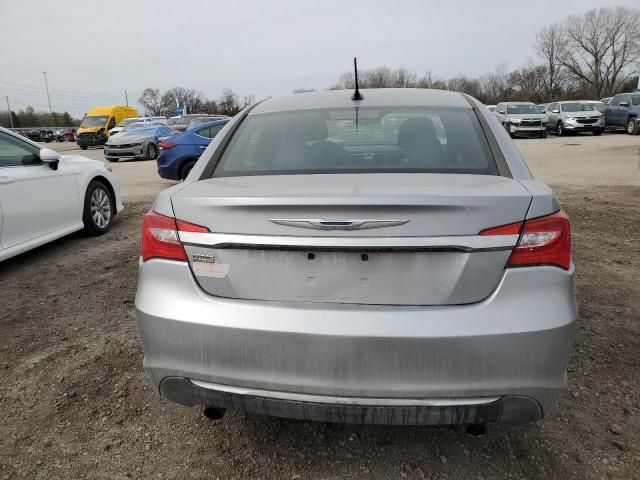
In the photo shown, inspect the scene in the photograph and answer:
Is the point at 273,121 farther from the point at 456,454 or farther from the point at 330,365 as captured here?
the point at 456,454

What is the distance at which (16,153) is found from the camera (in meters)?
5.07

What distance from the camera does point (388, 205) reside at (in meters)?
1.76

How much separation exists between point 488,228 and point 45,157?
504 cm

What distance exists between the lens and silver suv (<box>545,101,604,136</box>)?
79.9 ft

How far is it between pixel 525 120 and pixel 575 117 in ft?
7.76

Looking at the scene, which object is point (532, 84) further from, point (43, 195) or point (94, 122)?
point (43, 195)

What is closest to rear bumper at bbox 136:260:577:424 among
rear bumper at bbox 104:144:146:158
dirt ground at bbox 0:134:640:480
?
dirt ground at bbox 0:134:640:480

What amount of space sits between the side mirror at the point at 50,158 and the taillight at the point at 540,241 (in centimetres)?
501

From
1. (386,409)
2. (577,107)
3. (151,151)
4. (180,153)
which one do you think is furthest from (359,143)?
(577,107)

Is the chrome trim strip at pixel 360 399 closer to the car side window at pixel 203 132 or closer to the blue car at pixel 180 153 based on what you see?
the blue car at pixel 180 153

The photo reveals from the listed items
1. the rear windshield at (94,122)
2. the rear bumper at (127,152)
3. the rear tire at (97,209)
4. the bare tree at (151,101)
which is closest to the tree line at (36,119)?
the bare tree at (151,101)

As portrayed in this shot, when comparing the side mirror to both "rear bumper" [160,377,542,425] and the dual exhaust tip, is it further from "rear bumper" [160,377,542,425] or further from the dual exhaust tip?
"rear bumper" [160,377,542,425]

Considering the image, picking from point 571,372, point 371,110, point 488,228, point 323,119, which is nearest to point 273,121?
point 323,119

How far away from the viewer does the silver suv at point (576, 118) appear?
2436 centimetres
